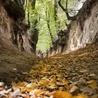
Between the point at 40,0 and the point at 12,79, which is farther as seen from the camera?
the point at 40,0

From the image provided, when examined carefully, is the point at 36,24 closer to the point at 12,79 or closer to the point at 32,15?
the point at 32,15

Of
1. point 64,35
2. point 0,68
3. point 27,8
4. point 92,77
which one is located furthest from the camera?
point 64,35

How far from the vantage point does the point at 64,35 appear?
21703 mm

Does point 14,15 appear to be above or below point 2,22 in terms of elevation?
above

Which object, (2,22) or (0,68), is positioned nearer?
(0,68)

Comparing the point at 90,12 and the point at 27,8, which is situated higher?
the point at 27,8

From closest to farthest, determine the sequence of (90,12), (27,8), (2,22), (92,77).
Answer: (92,77), (2,22), (90,12), (27,8)

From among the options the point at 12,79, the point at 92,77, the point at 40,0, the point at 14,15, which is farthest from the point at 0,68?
the point at 40,0

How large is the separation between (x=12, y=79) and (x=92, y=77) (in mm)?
1235

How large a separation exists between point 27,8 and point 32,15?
2.64 feet

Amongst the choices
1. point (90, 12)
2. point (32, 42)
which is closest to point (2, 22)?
point (90, 12)

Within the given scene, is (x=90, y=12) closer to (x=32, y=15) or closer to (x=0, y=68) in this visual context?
(x=32, y=15)

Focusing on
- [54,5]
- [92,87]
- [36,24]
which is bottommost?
[92,87]

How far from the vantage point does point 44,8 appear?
24.4 m
